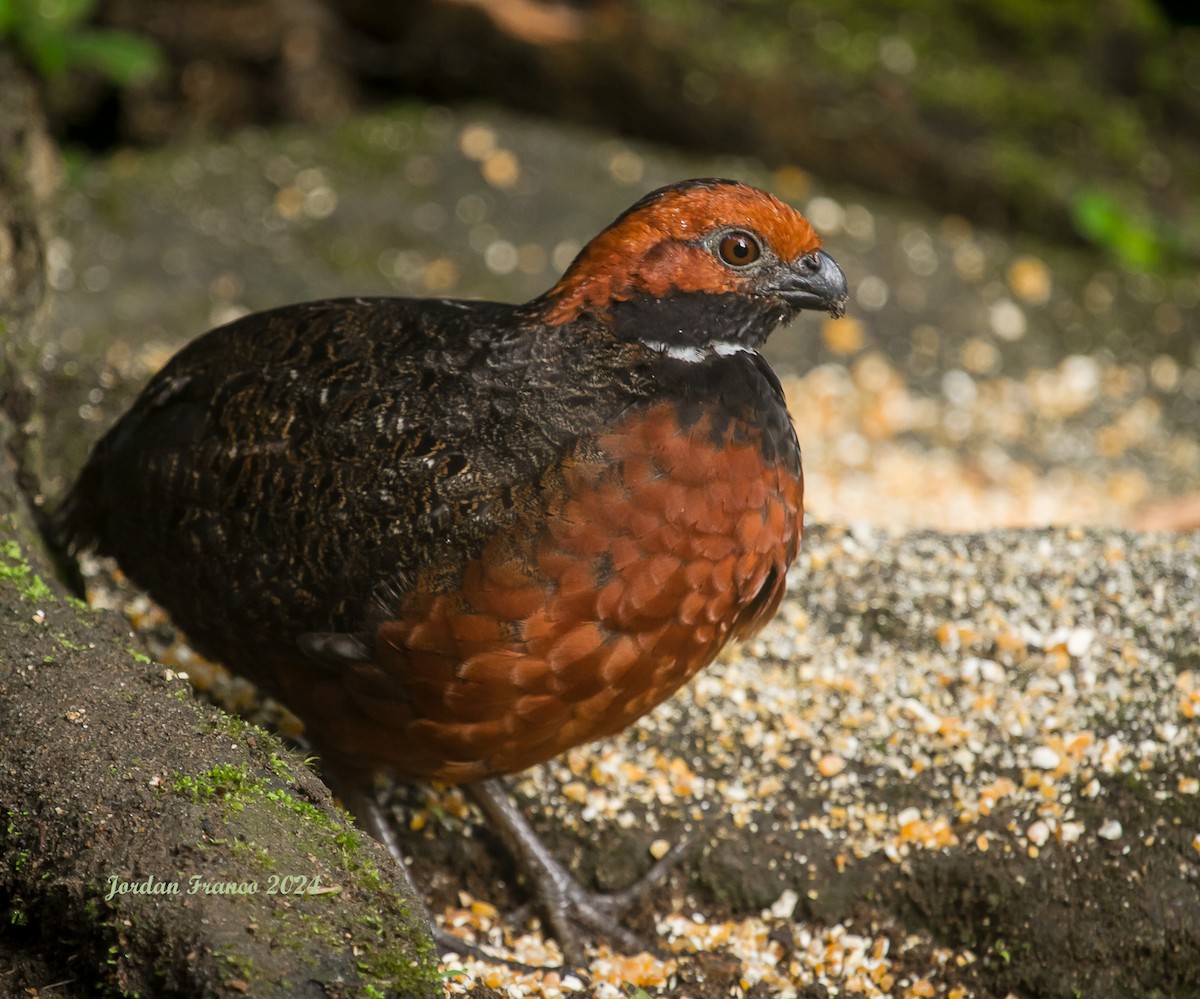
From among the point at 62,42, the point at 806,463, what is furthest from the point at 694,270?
the point at 62,42

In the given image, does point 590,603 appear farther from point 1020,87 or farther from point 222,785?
point 1020,87

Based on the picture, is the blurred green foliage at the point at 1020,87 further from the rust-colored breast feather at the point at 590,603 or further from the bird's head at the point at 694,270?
the rust-colored breast feather at the point at 590,603

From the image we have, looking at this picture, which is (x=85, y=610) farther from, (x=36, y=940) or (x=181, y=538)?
(x=36, y=940)

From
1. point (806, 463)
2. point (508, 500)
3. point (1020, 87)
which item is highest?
point (508, 500)

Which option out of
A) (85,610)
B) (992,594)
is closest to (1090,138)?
(992,594)

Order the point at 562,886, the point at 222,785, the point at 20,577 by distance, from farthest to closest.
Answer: the point at 562,886
the point at 20,577
the point at 222,785
